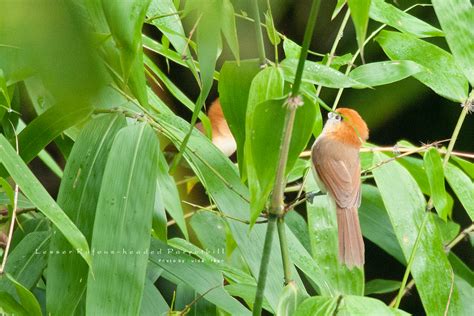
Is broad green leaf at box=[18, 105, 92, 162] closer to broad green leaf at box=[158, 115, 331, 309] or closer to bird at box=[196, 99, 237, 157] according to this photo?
broad green leaf at box=[158, 115, 331, 309]

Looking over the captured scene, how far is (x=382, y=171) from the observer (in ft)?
3.88

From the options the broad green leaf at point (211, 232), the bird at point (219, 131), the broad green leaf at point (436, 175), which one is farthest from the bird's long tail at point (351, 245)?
the bird at point (219, 131)

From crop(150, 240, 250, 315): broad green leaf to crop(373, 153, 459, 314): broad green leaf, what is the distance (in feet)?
0.87

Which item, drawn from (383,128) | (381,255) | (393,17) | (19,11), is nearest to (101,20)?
(19,11)

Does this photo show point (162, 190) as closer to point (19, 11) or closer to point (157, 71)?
point (157, 71)

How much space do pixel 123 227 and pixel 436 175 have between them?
43cm

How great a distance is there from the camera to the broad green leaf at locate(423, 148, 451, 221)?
3.34 ft

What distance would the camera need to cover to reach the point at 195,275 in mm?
1072

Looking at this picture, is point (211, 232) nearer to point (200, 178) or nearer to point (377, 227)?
point (200, 178)

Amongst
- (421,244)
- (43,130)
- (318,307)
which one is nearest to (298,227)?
(421,244)

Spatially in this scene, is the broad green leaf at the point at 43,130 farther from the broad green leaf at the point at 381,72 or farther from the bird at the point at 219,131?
the bird at the point at 219,131

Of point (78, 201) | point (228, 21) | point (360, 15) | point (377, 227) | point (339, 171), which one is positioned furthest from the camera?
point (377, 227)

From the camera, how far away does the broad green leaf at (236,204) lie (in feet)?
3.14

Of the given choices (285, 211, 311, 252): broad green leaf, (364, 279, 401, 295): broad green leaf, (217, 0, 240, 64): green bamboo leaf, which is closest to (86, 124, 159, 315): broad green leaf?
(217, 0, 240, 64): green bamboo leaf
